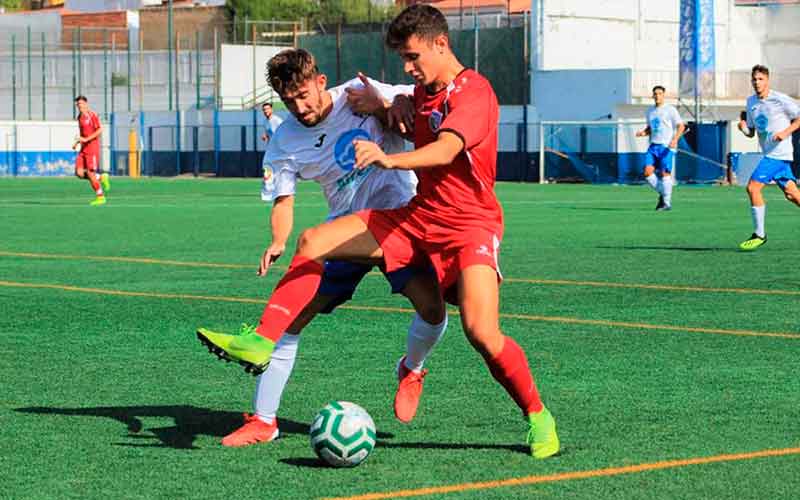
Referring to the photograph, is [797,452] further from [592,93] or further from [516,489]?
[592,93]

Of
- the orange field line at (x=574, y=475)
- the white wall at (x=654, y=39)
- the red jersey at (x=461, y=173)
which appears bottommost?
the orange field line at (x=574, y=475)

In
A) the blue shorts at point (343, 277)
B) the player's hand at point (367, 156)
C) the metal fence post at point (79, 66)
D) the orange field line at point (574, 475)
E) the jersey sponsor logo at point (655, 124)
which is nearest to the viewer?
the orange field line at point (574, 475)

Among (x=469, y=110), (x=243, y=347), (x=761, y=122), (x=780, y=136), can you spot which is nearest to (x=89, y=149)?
(x=761, y=122)

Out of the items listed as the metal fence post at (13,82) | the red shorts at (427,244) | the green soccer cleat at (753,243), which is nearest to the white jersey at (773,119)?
the green soccer cleat at (753,243)

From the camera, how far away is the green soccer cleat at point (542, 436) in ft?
22.3

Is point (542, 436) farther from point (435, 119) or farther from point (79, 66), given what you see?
point (79, 66)

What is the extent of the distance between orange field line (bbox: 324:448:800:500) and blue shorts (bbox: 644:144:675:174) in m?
23.0

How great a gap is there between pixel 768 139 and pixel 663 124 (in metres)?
11.0

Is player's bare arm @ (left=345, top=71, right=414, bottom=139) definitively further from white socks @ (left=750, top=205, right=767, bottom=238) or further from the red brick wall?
the red brick wall

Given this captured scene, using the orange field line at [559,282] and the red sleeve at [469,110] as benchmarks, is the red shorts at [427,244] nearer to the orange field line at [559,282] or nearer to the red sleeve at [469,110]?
the red sleeve at [469,110]

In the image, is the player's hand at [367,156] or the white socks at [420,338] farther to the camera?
the white socks at [420,338]

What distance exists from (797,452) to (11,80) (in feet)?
257

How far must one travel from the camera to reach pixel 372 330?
11.3 m

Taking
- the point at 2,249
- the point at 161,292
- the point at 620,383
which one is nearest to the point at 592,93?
the point at 2,249
